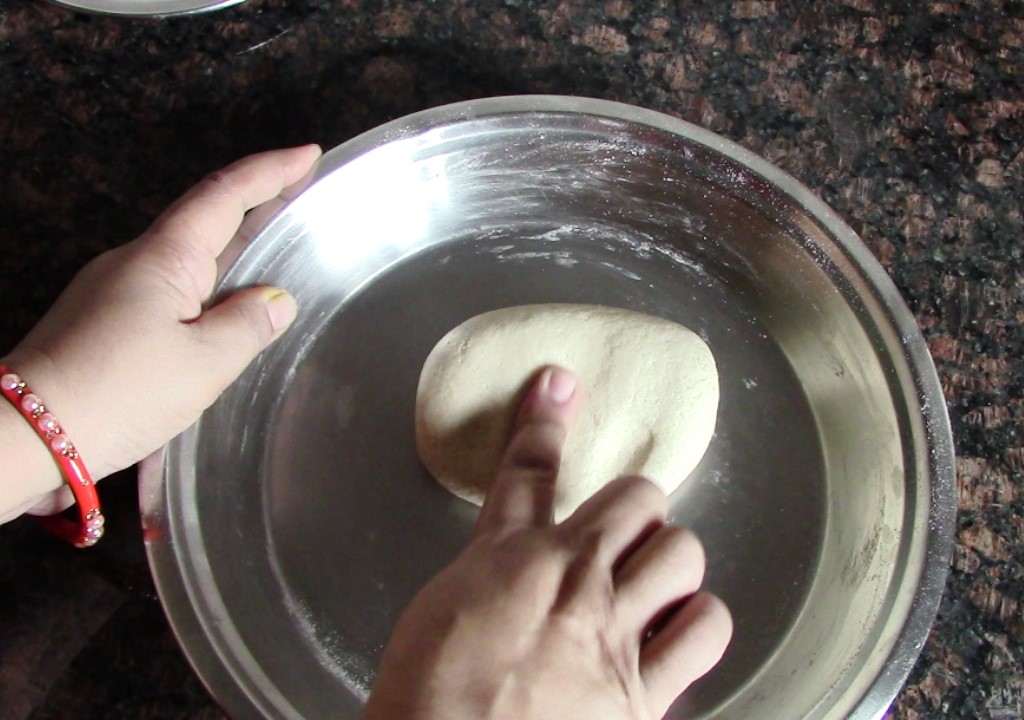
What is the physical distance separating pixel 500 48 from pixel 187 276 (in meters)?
0.47

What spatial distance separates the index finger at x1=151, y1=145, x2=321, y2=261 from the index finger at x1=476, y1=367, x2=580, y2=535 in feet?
1.04

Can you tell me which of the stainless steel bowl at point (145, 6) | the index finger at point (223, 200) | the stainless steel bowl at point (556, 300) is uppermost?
the stainless steel bowl at point (145, 6)

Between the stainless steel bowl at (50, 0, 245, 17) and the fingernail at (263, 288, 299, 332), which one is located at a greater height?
the stainless steel bowl at (50, 0, 245, 17)

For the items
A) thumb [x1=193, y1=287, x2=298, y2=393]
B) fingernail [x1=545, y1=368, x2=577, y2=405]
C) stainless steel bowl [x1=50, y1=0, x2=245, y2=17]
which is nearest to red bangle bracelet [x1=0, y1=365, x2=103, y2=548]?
thumb [x1=193, y1=287, x2=298, y2=393]

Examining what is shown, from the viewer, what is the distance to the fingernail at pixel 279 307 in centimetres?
79

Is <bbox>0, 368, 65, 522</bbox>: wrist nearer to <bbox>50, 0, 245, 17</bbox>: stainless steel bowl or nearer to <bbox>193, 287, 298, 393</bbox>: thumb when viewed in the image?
<bbox>193, 287, 298, 393</bbox>: thumb

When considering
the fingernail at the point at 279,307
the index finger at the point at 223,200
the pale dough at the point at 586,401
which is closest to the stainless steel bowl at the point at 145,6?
the index finger at the point at 223,200

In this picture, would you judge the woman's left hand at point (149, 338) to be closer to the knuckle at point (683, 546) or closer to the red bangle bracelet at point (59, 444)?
the red bangle bracelet at point (59, 444)

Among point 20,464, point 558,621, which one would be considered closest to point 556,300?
point 558,621

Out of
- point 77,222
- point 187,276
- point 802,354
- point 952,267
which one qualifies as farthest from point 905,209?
point 77,222

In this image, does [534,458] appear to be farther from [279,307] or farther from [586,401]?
[279,307]

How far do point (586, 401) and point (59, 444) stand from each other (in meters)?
0.45

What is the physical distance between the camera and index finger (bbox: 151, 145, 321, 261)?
0.75 m

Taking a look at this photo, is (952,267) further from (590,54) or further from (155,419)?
(155,419)
